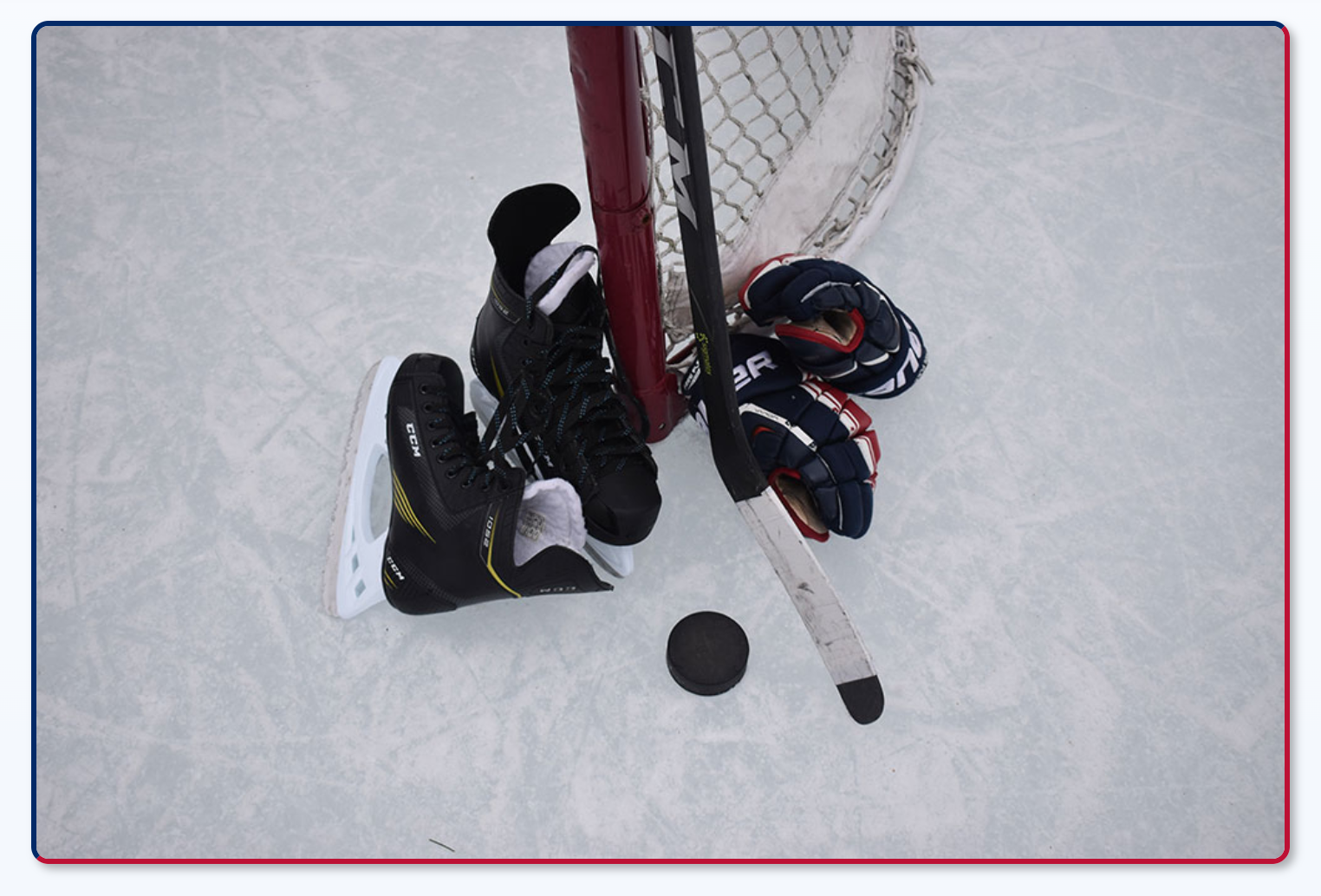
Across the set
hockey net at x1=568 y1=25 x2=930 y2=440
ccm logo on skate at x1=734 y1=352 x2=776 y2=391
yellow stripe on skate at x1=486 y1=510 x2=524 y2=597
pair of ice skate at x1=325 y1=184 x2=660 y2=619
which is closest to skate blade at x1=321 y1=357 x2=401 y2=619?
pair of ice skate at x1=325 y1=184 x2=660 y2=619

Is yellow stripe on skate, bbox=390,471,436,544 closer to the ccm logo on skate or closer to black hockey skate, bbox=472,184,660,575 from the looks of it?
black hockey skate, bbox=472,184,660,575

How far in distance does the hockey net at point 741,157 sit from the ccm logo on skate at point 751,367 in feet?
0.29

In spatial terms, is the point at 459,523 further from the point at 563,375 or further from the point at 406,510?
the point at 563,375

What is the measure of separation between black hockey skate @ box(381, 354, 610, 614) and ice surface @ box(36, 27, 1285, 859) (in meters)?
0.10

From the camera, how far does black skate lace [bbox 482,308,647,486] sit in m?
1.07

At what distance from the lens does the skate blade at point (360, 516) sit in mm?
1092

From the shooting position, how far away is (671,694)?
3.54ft

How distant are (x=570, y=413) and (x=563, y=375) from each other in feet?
0.15

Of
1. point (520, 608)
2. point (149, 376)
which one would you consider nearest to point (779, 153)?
point (520, 608)

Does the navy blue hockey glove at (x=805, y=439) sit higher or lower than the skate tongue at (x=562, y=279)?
lower

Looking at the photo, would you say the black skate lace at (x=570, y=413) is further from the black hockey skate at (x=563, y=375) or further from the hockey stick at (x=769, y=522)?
the hockey stick at (x=769, y=522)

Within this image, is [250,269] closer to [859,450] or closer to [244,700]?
[244,700]

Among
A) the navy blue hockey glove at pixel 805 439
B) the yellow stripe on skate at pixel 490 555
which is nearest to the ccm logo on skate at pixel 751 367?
the navy blue hockey glove at pixel 805 439
